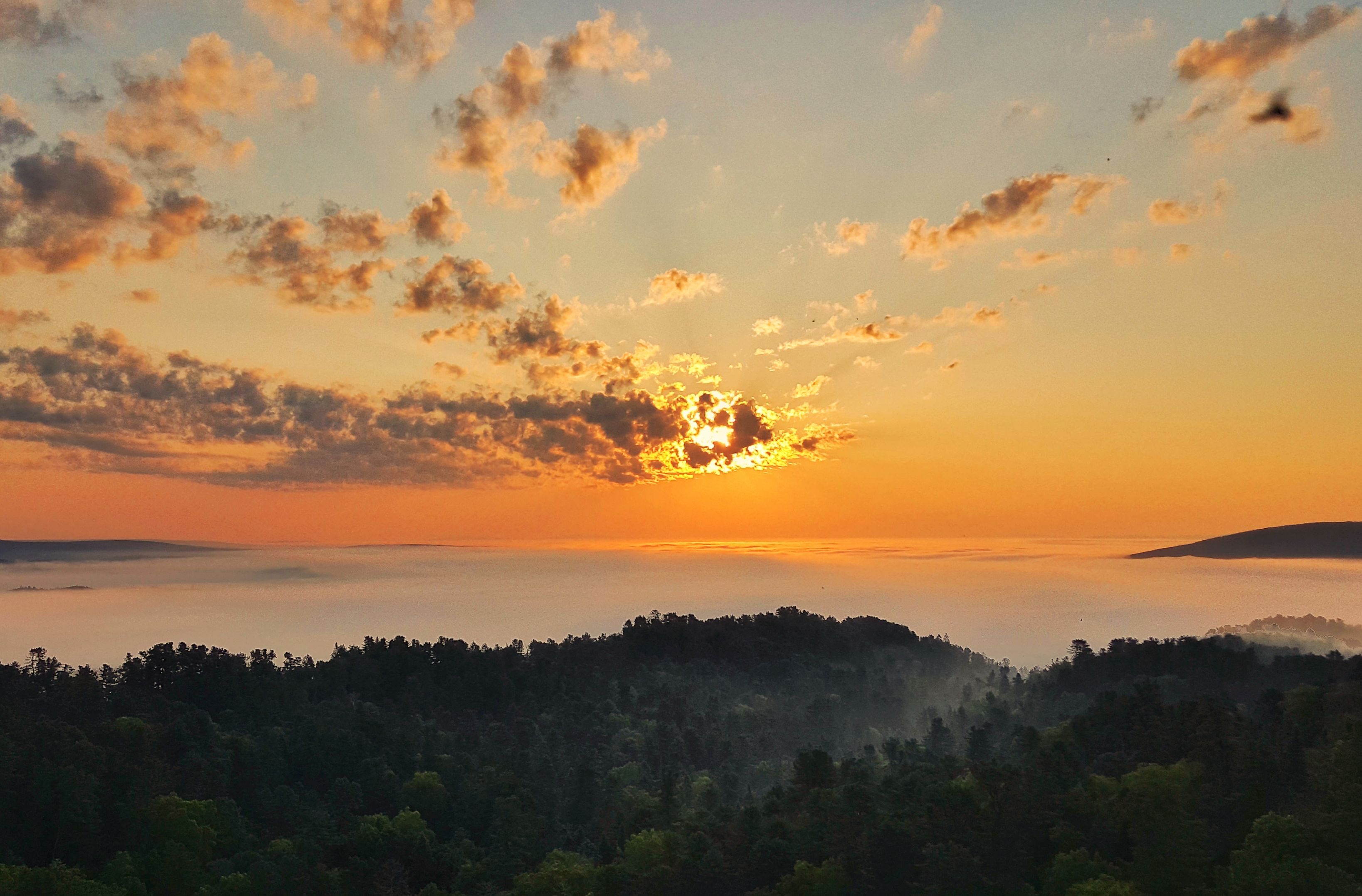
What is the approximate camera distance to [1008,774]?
83250 mm

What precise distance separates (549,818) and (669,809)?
20.6m

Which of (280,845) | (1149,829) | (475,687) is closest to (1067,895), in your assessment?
(1149,829)

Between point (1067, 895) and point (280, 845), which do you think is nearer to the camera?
point (1067, 895)

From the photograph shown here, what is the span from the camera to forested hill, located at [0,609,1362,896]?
69.2 meters

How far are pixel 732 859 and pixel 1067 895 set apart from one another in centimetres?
2916

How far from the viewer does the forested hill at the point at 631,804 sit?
69.2 m

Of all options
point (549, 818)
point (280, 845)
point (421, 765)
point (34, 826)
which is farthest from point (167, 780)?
point (549, 818)

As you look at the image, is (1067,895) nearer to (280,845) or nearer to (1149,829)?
(1149,829)

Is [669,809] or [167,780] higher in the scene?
[167,780]

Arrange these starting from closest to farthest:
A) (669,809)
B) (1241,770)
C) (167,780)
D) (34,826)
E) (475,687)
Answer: (1241,770), (34,826), (167,780), (669,809), (475,687)

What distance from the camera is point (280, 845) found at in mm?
84438

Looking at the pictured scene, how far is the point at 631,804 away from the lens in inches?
4835

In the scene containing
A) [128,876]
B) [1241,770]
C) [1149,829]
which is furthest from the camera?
[1241,770]

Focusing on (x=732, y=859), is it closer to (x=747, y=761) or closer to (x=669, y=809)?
(x=669, y=809)
